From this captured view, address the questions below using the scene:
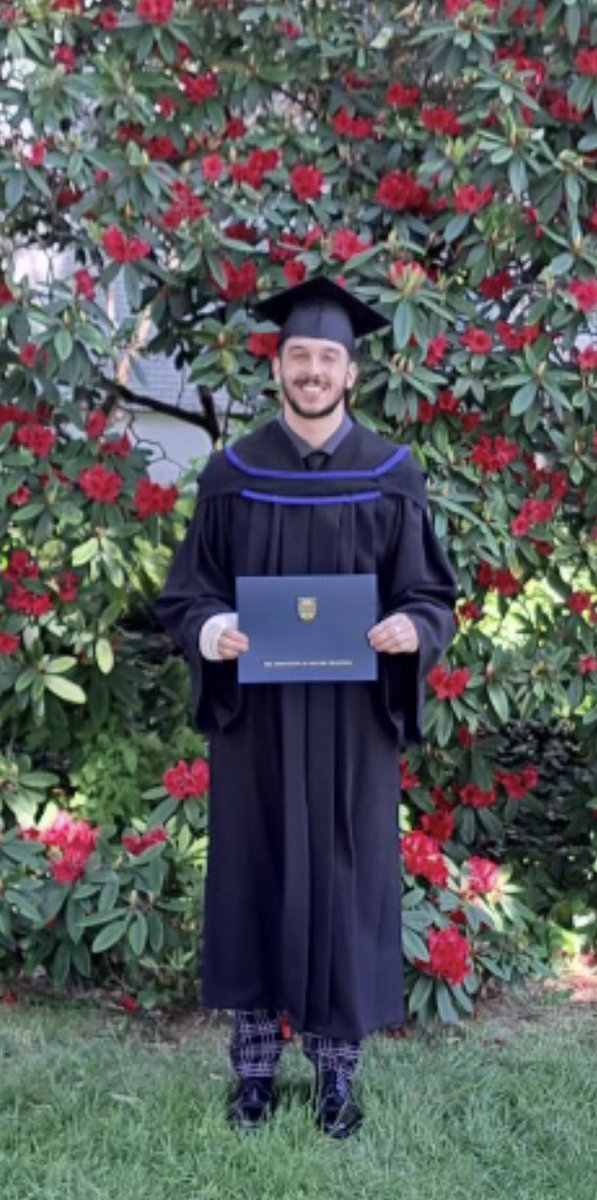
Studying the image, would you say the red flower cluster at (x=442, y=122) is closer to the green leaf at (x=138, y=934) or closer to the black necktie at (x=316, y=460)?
the black necktie at (x=316, y=460)

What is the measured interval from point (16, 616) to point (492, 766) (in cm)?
141

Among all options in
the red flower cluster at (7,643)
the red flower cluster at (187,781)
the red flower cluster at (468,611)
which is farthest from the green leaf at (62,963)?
the red flower cluster at (468,611)

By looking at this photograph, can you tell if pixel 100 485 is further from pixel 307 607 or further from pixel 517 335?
pixel 307 607

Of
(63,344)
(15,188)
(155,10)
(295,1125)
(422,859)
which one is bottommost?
(295,1125)

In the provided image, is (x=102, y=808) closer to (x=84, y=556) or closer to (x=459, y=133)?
(x=84, y=556)

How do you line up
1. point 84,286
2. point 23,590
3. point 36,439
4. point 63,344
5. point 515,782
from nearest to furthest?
point 63,344 < point 84,286 < point 36,439 < point 23,590 < point 515,782

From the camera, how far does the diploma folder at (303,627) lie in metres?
3.59

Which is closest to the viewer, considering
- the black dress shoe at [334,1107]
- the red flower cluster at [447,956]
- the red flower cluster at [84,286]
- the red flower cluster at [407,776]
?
the black dress shoe at [334,1107]

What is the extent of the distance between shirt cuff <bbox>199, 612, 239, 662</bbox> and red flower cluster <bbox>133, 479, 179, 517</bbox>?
44.2 inches

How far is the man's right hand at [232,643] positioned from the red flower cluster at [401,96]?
194cm

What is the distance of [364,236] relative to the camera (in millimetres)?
4762

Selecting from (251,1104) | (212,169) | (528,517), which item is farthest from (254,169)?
(251,1104)

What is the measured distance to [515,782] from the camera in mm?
5211

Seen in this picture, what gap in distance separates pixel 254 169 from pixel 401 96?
0.48m
